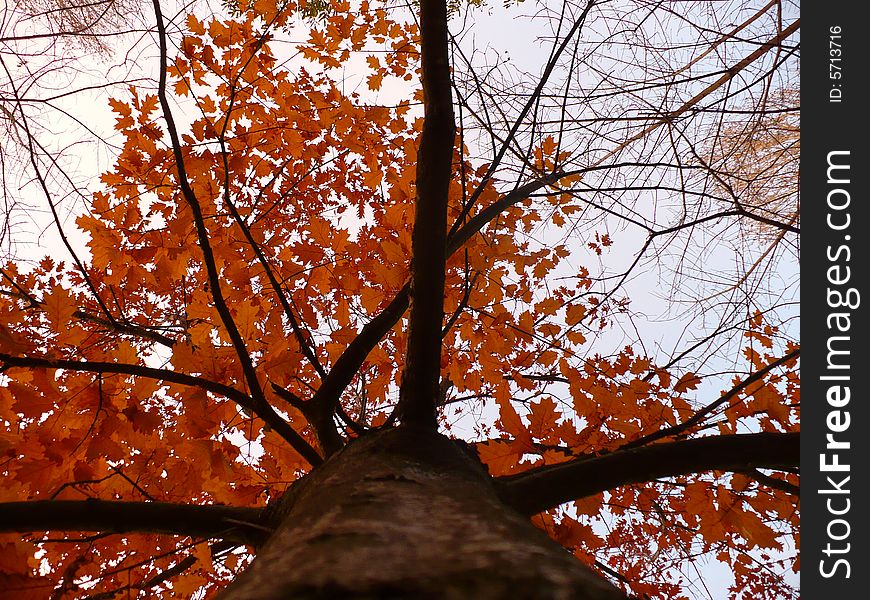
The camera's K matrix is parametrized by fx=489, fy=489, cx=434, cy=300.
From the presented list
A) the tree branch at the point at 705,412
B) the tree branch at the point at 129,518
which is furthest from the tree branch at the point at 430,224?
the tree branch at the point at 705,412

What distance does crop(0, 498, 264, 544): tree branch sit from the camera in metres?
1.14

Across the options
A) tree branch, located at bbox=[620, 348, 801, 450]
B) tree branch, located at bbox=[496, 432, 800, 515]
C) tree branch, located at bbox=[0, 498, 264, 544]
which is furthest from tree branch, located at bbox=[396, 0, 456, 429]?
tree branch, located at bbox=[620, 348, 801, 450]

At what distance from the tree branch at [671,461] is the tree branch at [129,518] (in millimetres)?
745

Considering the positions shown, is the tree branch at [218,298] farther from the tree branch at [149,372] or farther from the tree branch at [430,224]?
the tree branch at [430,224]

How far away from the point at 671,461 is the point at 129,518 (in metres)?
1.45

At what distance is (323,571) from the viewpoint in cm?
54

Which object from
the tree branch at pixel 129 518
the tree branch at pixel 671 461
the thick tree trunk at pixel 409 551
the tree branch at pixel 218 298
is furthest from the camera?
the tree branch at pixel 218 298

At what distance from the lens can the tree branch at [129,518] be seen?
1141 millimetres

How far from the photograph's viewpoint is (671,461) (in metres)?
1.38

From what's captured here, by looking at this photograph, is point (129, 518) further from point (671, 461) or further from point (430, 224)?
point (671, 461)

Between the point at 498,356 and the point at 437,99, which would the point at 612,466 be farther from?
the point at 498,356

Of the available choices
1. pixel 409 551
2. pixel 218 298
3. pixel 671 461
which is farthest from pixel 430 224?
pixel 409 551
